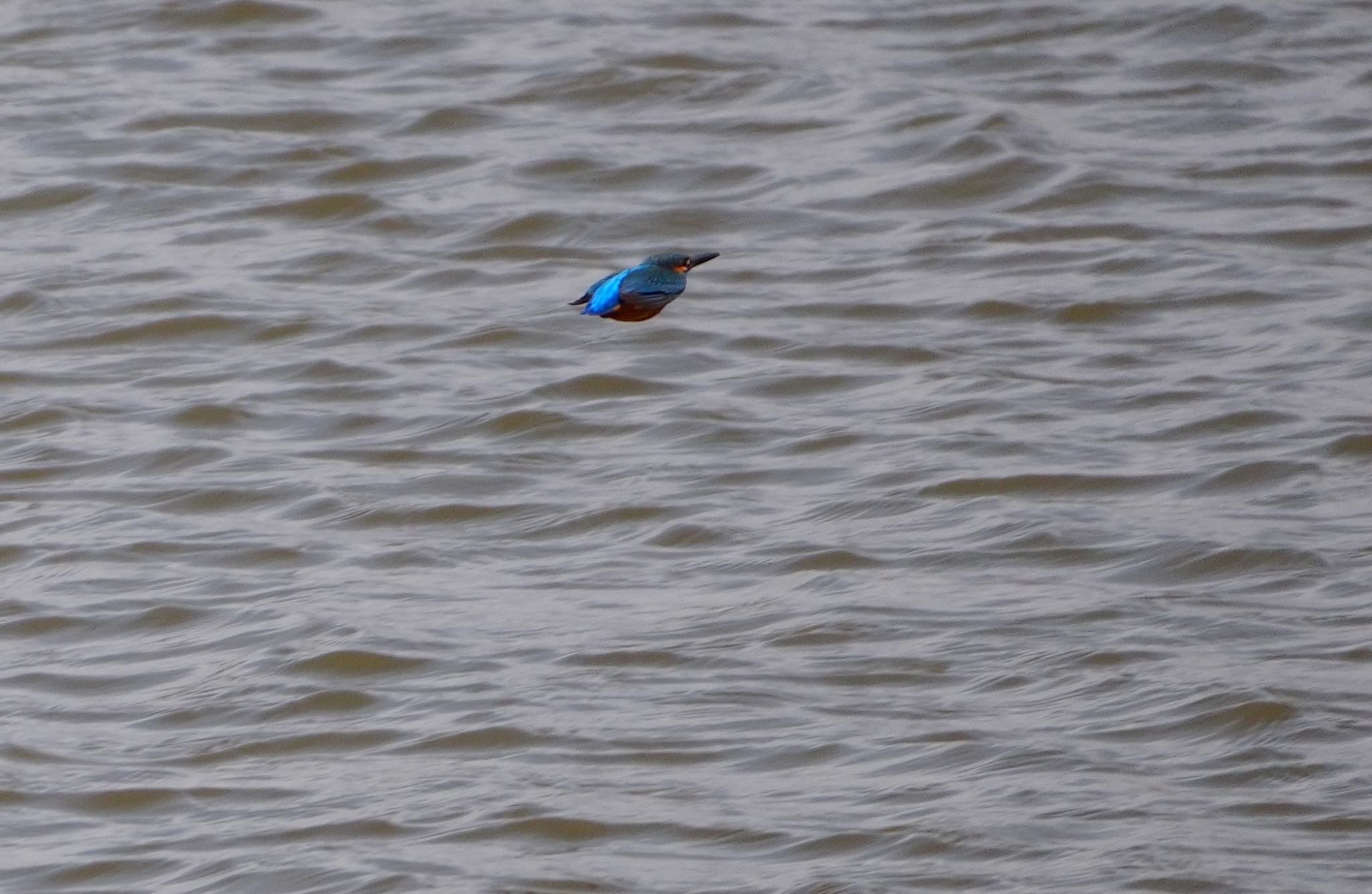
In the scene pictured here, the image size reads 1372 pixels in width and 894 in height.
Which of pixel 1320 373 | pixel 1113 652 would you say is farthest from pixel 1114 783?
pixel 1320 373

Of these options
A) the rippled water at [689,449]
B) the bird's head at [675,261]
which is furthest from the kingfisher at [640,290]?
the rippled water at [689,449]

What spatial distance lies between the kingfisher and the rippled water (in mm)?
765

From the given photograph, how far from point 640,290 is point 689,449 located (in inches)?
66.7

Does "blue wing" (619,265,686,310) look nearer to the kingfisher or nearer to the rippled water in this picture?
the kingfisher

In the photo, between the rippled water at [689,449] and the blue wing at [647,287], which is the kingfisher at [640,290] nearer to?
the blue wing at [647,287]

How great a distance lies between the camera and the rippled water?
358 centimetres

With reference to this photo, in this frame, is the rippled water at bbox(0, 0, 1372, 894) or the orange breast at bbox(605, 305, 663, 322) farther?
the rippled water at bbox(0, 0, 1372, 894)

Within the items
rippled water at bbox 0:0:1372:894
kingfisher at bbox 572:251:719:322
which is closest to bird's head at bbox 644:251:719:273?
kingfisher at bbox 572:251:719:322

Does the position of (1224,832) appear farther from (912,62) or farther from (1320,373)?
(912,62)

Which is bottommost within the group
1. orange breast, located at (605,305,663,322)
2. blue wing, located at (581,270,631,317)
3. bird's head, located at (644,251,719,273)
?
orange breast, located at (605,305,663,322)

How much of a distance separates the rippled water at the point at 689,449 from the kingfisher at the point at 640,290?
76 centimetres

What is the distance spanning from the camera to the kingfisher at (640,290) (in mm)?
3268

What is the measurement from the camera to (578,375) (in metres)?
5.29

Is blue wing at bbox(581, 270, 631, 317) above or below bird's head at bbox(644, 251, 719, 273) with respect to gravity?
below
